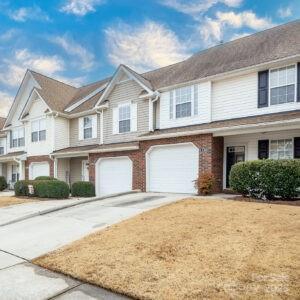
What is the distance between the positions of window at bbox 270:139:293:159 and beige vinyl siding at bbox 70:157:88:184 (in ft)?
45.7

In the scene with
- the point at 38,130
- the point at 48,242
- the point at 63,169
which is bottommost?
the point at 48,242

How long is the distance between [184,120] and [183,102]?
41.2 inches

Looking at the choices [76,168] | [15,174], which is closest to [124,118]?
[76,168]

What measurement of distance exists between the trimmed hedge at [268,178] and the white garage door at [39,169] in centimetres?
1619

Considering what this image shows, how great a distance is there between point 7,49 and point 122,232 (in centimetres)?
2162

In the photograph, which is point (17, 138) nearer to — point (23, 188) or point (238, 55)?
point (23, 188)

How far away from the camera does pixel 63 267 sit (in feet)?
17.3

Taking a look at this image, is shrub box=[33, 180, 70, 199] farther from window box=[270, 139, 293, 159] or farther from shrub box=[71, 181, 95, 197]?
window box=[270, 139, 293, 159]

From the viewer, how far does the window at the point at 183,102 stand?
16141 millimetres

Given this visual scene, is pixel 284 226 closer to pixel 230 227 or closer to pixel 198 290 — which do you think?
pixel 230 227

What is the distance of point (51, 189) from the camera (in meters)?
16.7

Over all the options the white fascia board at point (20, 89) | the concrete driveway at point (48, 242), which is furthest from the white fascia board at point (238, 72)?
the white fascia board at point (20, 89)

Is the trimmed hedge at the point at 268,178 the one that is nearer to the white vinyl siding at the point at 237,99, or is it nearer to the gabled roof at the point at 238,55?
the white vinyl siding at the point at 237,99

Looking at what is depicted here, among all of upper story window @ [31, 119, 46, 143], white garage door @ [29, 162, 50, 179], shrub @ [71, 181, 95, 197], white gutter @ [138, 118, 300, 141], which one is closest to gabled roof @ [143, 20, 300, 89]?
white gutter @ [138, 118, 300, 141]
